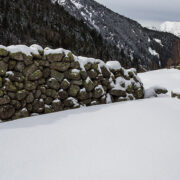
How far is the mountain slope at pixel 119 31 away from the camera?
115312 mm

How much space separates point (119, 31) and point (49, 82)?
133 meters

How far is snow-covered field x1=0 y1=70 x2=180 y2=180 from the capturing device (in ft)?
8.51

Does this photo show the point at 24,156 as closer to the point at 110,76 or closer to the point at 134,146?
the point at 134,146

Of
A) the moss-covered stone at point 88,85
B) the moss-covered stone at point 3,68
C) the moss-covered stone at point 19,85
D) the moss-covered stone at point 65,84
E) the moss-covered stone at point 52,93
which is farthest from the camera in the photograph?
the moss-covered stone at point 88,85

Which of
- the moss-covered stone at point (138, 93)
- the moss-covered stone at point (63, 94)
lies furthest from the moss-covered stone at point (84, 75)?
the moss-covered stone at point (138, 93)

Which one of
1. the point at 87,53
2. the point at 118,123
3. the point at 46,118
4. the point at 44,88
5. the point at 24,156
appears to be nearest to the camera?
the point at 24,156

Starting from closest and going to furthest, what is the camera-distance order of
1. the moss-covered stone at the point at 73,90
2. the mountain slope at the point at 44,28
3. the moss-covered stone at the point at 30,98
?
1. the moss-covered stone at the point at 30,98
2. the moss-covered stone at the point at 73,90
3. the mountain slope at the point at 44,28

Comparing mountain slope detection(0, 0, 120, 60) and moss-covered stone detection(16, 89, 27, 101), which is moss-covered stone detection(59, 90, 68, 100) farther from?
mountain slope detection(0, 0, 120, 60)

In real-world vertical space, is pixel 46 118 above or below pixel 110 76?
below

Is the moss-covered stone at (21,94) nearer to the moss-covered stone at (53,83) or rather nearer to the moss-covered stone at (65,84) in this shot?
the moss-covered stone at (53,83)

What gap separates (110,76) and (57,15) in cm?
6295

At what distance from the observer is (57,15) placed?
64.7 m

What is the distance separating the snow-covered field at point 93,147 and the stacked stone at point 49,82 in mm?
675

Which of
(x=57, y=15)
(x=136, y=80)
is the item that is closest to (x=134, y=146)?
(x=136, y=80)
